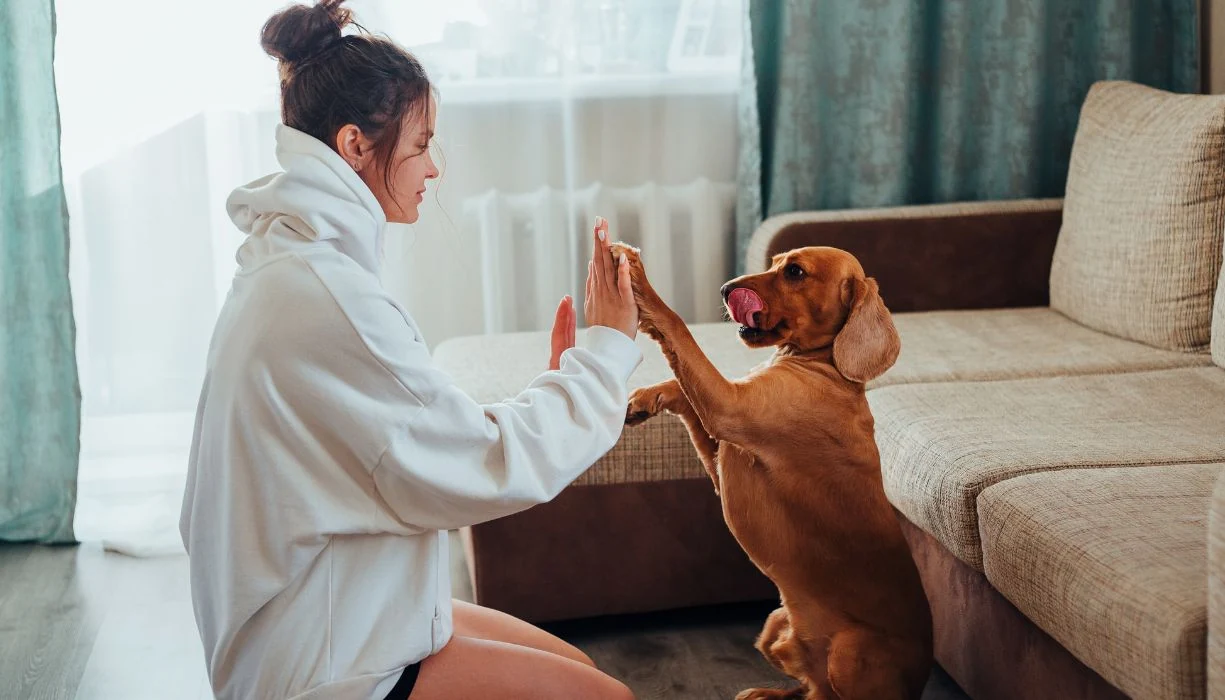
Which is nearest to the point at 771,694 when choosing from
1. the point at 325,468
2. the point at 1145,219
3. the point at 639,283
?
the point at 639,283

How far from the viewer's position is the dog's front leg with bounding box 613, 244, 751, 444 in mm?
1668

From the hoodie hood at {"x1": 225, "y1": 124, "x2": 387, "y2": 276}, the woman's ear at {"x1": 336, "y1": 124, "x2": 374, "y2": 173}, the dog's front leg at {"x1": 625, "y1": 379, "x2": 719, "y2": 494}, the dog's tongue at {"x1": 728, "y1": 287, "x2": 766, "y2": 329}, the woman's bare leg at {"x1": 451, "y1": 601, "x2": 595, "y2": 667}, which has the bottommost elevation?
the woman's bare leg at {"x1": 451, "y1": 601, "x2": 595, "y2": 667}

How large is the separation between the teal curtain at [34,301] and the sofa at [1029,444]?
3.03 feet

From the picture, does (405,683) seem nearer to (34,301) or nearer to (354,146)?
(354,146)

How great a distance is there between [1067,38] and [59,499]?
2.78 metres

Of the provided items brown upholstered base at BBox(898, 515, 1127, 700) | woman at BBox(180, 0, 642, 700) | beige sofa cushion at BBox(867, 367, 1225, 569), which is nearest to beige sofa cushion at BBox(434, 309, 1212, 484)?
beige sofa cushion at BBox(867, 367, 1225, 569)

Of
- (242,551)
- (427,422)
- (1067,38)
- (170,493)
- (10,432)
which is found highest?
(1067,38)

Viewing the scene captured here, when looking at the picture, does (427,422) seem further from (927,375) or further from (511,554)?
(927,375)

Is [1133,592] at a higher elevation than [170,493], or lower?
higher

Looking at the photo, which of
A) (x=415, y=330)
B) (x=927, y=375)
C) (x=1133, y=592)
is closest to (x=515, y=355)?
(x=927, y=375)

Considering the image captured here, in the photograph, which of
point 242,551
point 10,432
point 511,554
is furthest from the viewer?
point 10,432

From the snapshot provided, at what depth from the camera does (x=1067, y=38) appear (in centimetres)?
325

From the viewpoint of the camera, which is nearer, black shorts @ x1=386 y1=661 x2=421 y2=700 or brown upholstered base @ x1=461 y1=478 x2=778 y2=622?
black shorts @ x1=386 y1=661 x2=421 y2=700

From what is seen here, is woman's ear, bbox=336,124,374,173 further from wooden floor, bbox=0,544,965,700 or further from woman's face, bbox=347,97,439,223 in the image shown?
wooden floor, bbox=0,544,965,700
